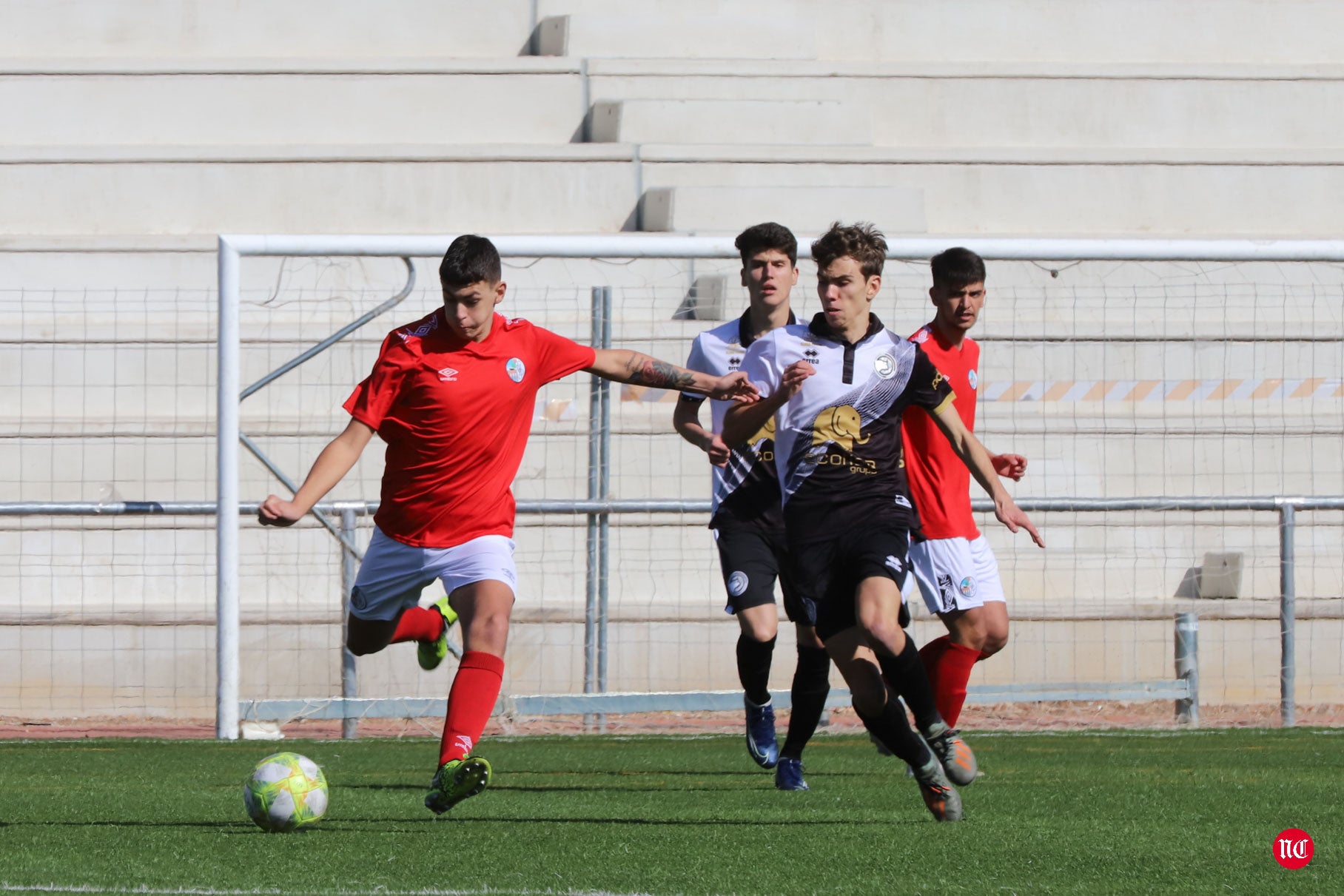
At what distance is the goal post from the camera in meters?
9.19

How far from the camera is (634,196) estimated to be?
13664 millimetres

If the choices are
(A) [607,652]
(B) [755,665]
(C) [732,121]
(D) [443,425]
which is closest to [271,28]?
(C) [732,121]

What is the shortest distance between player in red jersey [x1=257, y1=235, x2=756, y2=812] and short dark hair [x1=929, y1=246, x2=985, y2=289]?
49.2 inches

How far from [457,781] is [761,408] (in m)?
1.51

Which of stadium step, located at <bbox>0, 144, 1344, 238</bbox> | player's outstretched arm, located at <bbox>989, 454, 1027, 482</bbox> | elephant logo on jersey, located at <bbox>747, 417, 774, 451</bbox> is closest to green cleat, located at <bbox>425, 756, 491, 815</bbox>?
elephant logo on jersey, located at <bbox>747, 417, 774, 451</bbox>

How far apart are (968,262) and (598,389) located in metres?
3.81

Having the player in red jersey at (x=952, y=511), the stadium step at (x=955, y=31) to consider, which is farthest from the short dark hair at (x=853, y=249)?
the stadium step at (x=955, y=31)

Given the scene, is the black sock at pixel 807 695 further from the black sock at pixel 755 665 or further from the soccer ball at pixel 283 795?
the soccer ball at pixel 283 795

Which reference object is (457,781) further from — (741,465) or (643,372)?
(741,465)

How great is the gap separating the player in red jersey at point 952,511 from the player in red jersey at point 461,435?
3.91 ft

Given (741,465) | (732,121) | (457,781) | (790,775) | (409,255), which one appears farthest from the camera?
(732,121)

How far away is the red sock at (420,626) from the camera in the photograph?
7359mm

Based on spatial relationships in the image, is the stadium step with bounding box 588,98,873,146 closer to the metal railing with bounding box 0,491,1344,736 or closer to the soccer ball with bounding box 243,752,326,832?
the metal railing with bounding box 0,491,1344,736

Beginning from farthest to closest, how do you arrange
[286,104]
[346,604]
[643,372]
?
[286,104], [346,604], [643,372]
